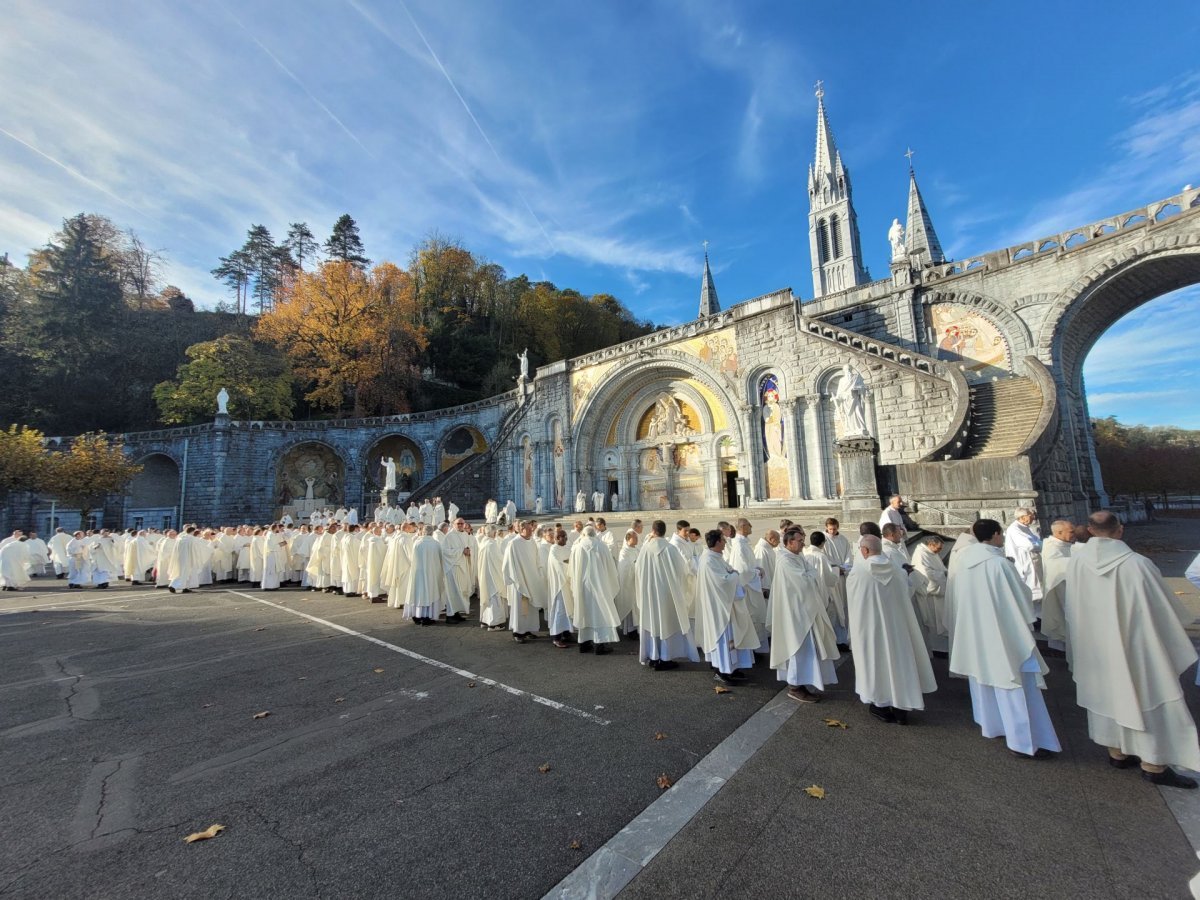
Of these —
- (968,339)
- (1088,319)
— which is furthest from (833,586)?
(1088,319)

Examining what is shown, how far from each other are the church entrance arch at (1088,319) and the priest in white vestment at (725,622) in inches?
630

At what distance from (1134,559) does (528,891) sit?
4.58 meters

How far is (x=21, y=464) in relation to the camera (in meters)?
20.9

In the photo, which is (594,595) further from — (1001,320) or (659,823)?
(1001,320)

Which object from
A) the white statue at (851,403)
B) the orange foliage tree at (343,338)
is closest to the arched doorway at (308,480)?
the orange foliage tree at (343,338)

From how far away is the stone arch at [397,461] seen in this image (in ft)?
113

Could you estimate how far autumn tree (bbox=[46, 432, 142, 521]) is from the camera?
22.2 m

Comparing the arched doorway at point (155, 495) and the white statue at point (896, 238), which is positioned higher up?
the white statue at point (896, 238)

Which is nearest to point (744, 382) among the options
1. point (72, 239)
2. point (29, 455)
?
point (29, 455)

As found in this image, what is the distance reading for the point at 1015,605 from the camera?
395cm

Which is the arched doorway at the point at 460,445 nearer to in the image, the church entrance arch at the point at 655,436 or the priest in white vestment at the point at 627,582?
the church entrance arch at the point at 655,436

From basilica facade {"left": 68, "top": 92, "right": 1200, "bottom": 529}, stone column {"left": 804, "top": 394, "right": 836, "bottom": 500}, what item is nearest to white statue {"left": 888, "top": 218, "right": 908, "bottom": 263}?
basilica facade {"left": 68, "top": 92, "right": 1200, "bottom": 529}

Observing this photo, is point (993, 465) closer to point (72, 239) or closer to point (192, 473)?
point (192, 473)

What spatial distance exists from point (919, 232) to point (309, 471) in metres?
40.6
